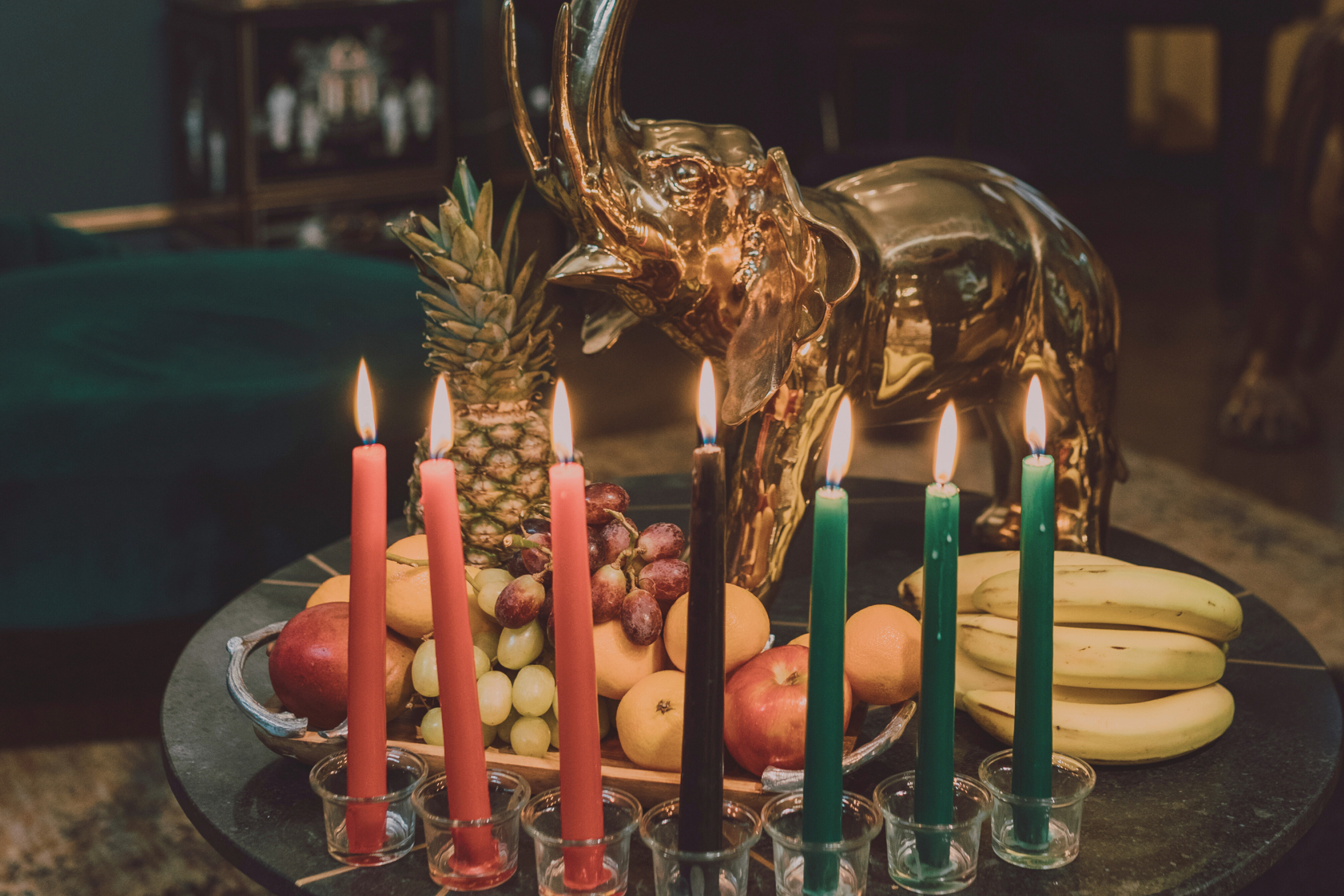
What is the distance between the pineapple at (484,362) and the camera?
1.03m

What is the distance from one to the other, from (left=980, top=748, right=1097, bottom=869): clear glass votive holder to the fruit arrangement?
4.3 inches

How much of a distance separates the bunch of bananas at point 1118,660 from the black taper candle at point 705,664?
31 cm

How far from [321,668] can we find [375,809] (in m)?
0.13

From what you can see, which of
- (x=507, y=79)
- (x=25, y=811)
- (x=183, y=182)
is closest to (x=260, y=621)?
(x=507, y=79)

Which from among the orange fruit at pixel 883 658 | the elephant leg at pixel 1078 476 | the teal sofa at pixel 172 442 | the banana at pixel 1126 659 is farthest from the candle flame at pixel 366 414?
the teal sofa at pixel 172 442

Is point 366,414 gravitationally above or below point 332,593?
above

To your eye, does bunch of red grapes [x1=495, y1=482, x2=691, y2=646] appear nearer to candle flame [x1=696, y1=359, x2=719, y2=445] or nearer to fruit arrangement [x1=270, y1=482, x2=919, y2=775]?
fruit arrangement [x1=270, y1=482, x2=919, y2=775]

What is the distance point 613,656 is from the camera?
792 millimetres

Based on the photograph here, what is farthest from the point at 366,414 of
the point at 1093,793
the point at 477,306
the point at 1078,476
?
the point at 1078,476

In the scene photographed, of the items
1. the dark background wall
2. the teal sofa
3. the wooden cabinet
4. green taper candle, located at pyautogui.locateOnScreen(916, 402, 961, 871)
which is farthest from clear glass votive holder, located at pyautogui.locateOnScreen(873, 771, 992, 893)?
the dark background wall

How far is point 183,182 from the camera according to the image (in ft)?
12.1

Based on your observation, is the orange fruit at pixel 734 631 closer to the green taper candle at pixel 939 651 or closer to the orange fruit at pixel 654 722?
the orange fruit at pixel 654 722

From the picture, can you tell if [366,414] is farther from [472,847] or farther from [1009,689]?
[1009,689]

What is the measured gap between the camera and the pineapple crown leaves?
1.03 m
